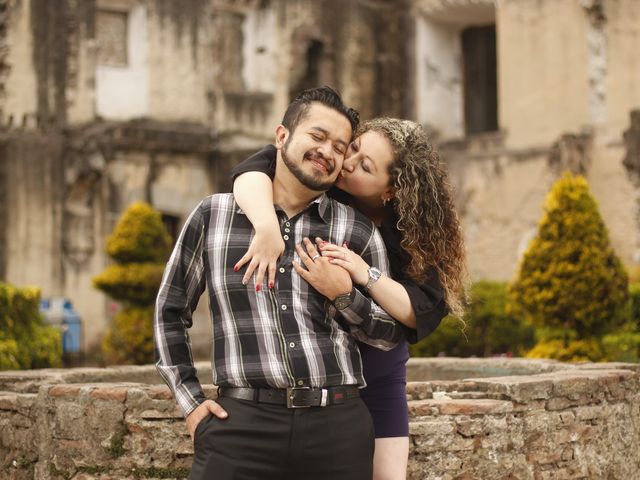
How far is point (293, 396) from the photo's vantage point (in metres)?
3.55

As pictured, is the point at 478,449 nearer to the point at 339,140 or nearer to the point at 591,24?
the point at 339,140

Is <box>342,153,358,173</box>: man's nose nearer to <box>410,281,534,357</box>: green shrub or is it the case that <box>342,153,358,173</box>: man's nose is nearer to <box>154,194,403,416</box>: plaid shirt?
<box>154,194,403,416</box>: plaid shirt

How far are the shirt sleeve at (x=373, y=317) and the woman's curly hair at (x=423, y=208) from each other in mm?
112

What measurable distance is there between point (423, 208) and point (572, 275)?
283 inches

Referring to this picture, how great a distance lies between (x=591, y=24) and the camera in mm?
16219

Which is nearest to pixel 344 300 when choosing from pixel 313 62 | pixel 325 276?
pixel 325 276

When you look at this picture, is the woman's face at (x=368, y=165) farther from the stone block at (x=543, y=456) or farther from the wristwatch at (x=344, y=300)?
the stone block at (x=543, y=456)

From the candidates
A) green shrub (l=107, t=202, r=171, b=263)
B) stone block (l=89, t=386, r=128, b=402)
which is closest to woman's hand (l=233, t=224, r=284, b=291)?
stone block (l=89, t=386, r=128, b=402)

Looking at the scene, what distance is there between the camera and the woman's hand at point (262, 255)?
3650 mm

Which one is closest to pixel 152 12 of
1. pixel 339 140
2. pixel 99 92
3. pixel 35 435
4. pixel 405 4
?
pixel 99 92

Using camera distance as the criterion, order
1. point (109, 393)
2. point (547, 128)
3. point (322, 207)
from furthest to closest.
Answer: point (547, 128)
point (109, 393)
point (322, 207)

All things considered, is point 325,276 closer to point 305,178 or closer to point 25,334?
point 305,178

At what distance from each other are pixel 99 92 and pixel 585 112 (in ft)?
24.5

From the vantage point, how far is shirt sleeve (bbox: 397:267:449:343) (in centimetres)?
382
